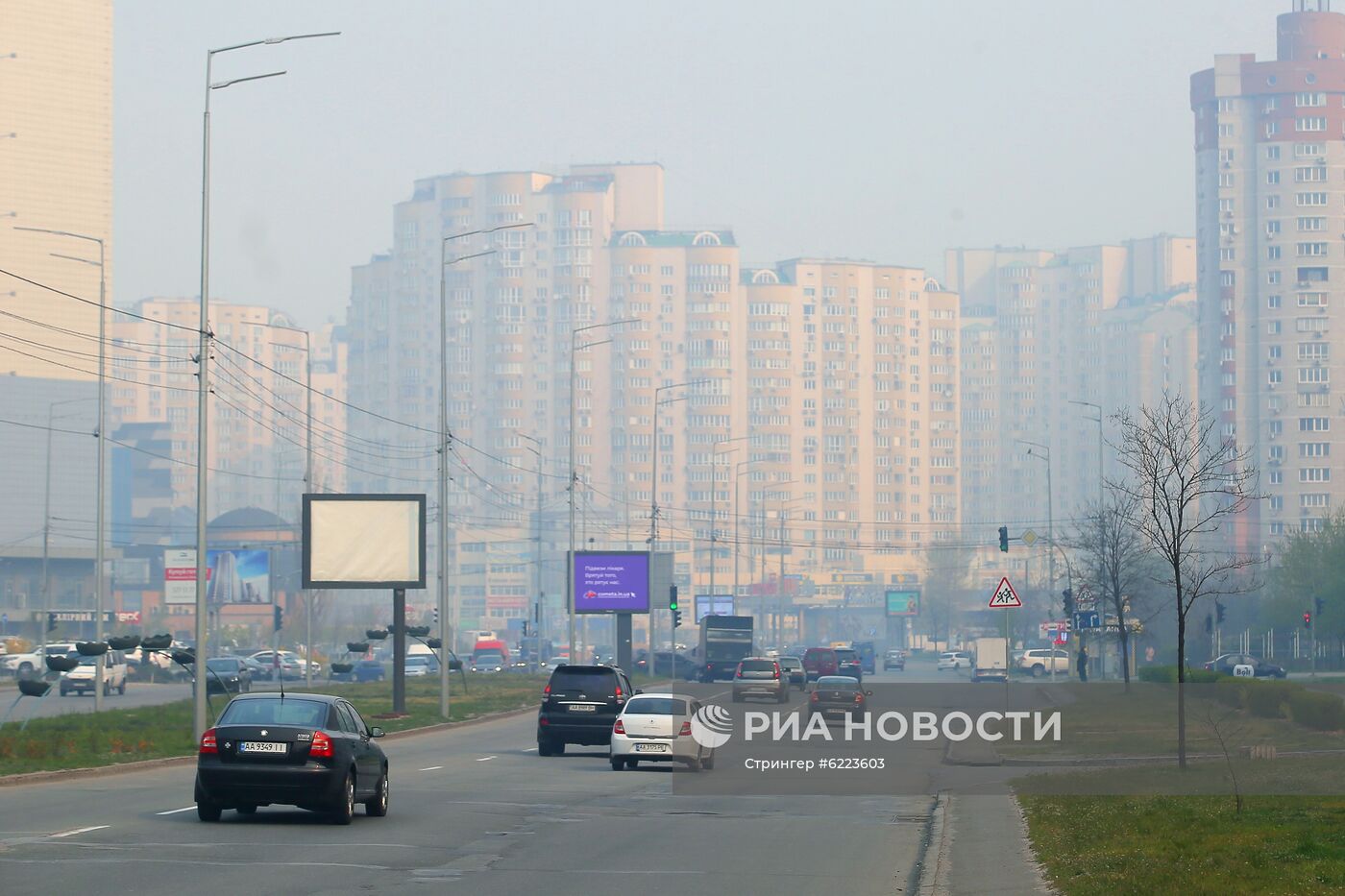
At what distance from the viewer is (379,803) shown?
786 inches

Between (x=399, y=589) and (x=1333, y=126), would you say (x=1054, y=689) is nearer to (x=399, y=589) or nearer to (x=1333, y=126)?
(x=399, y=589)

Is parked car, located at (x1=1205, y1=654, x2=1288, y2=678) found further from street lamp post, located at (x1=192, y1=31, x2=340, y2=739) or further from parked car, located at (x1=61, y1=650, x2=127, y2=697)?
street lamp post, located at (x1=192, y1=31, x2=340, y2=739)

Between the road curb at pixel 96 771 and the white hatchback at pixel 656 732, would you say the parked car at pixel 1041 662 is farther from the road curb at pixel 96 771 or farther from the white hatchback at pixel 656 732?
the road curb at pixel 96 771

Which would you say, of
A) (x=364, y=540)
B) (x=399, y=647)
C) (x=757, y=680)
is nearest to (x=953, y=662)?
(x=757, y=680)

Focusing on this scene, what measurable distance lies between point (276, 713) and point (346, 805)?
1.25 metres

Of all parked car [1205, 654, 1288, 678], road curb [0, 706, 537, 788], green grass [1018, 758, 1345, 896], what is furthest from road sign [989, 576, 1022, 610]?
parked car [1205, 654, 1288, 678]

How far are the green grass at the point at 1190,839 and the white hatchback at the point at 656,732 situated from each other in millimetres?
6675

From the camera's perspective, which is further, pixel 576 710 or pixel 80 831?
pixel 576 710

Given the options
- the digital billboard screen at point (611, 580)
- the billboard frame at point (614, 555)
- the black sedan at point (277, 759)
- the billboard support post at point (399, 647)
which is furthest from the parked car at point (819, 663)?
the black sedan at point (277, 759)

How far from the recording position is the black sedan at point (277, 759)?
59.0ft

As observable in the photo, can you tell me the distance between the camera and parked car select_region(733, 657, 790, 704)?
2126 inches

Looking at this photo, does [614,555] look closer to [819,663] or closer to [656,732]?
[819,663]

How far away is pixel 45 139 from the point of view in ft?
536

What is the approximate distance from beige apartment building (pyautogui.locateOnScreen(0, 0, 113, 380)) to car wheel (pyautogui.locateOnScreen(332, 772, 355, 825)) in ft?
486
